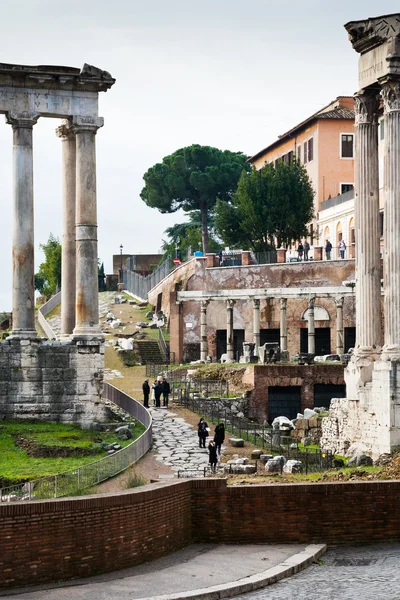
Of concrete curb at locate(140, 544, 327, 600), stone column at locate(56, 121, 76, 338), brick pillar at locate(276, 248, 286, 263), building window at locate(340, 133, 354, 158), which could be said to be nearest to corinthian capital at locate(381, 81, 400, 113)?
stone column at locate(56, 121, 76, 338)

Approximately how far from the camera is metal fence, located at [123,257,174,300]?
63.0m

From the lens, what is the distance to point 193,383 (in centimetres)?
4306

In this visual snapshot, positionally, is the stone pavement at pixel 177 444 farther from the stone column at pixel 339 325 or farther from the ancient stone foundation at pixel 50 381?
the stone column at pixel 339 325

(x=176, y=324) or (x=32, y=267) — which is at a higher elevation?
(x=32, y=267)

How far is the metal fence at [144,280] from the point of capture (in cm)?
6300

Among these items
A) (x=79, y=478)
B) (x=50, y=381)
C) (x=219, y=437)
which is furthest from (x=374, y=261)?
(x=79, y=478)

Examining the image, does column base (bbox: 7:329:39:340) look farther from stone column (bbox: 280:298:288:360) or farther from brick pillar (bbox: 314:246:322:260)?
brick pillar (bbox: 314:246:322:260)

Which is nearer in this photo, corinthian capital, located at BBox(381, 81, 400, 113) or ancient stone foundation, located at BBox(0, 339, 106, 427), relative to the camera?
corinthian capital, located at BBox(381, 81, 400, 113)

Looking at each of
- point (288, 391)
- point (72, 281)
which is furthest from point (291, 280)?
point (72, 281)

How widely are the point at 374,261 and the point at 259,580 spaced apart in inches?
666

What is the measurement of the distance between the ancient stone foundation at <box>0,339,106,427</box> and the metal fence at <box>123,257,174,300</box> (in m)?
29.8

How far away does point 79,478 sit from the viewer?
70.2 ft

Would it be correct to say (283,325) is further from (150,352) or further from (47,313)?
(47,313)

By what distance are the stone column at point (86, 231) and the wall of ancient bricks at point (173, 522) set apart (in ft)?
51.6
